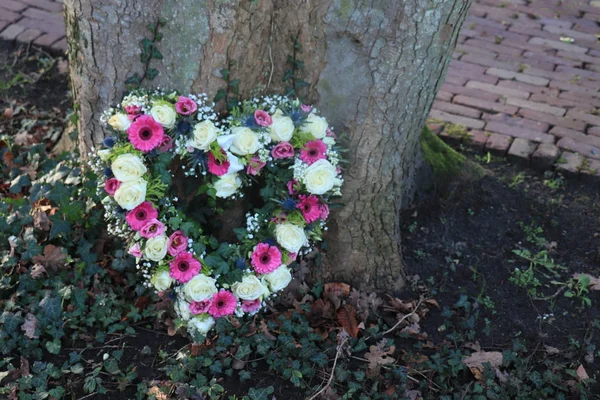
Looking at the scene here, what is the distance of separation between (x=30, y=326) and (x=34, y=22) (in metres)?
3.29

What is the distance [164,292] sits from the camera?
318 cm

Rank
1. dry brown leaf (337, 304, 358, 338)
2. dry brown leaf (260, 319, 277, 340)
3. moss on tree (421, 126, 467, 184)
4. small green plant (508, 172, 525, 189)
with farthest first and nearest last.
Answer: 1. small green plant (508, 172, 525, 189)
2. moss on tree (421, 126, 467, 184)
3. dry brown leaf (337, 304, 358, 338)
4. dry brown leaf (260, 319, 277, 340)

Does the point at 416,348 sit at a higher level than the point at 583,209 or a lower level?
lower

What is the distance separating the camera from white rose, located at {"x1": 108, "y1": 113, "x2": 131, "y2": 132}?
9.75 ft

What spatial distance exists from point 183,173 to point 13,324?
97 cm

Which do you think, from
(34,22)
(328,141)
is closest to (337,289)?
(328,141)

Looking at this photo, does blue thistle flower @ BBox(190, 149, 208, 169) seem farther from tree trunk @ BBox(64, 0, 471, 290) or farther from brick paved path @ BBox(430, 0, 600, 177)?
brick paved path @ BBox(430, 0, 600, 177)

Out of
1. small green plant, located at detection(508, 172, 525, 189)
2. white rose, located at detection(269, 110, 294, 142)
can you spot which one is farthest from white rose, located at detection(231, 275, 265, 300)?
small green plant, located at detection(508, 172, 525, 189)

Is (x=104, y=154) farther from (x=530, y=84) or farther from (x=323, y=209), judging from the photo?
(x=530, y=84)

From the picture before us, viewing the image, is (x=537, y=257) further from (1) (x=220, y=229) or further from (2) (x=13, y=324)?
(2) (x=13, y=324)

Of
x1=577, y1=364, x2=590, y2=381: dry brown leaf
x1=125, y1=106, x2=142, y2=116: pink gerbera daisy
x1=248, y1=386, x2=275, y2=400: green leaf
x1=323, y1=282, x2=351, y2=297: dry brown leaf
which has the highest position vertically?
x1=125, y1=106, x2=142, y2=116: pink gerbera daisy

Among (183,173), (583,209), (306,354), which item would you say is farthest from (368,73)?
(583,209)

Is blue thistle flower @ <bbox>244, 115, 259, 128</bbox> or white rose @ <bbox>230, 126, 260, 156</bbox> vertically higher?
blue thistle flower @ <bbox>244, 115, 259, 128</bbox>

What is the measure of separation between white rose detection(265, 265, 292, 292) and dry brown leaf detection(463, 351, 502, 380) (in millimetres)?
874
